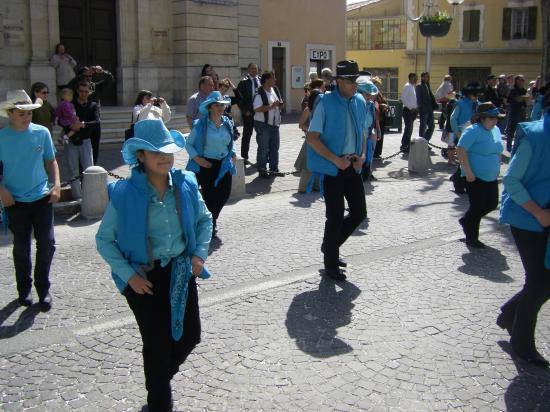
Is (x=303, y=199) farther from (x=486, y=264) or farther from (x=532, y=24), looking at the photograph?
(x=532, y=24)

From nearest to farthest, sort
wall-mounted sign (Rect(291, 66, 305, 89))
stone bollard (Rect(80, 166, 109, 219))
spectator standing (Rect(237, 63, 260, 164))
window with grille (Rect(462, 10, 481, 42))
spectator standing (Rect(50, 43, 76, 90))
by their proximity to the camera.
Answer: stone bollard (Rect(80, 166, 109, 219))
spectator standing (Rect(237, 63, 260, 164))
spectator standing (Rect(50, 43, 76, 90))
wall-mounted sign (Rect(291, 66, 305, 89))
window with grille (Rect(462, 10, 481, 42))

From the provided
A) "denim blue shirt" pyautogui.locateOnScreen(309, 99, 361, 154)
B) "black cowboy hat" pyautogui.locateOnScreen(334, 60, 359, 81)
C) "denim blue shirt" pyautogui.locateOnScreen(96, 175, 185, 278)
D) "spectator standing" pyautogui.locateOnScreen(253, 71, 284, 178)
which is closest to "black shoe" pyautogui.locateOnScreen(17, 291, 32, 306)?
"denim blue shirt" pyautogui.locateOnScreen(96, 175, 185, 278)

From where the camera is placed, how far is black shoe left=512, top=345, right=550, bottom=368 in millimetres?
4543

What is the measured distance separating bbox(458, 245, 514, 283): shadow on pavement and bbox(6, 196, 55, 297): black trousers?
400 cm

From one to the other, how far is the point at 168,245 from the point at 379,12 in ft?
146

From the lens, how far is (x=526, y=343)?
180 inches

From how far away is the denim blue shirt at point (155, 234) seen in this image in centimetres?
352

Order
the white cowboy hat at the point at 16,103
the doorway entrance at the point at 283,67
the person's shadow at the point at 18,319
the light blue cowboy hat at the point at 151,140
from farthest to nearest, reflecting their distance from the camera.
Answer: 1. the doorway entrance at the point at 283,67
2. the white cowboy hat at the point at 16,103
3. the person's shadow at the point at 18,319
4. the light blue cowboy hat at the point at 151,140

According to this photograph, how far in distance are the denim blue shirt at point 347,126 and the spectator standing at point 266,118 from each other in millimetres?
5718

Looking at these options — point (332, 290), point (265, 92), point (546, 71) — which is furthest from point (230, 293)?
point (546, 71)

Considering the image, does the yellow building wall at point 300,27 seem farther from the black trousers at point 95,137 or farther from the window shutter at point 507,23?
the black trousers at point 95,137

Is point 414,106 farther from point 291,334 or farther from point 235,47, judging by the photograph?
point 291,334

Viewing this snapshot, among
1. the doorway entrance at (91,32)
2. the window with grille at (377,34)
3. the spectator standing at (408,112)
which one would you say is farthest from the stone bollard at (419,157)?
the window with grille at (377,34)

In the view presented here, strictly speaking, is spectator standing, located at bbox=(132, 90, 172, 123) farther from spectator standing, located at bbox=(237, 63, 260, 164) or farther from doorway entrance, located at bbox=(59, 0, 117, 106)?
doorway entrance, located at bbox=(59, 0, 117, 106)
